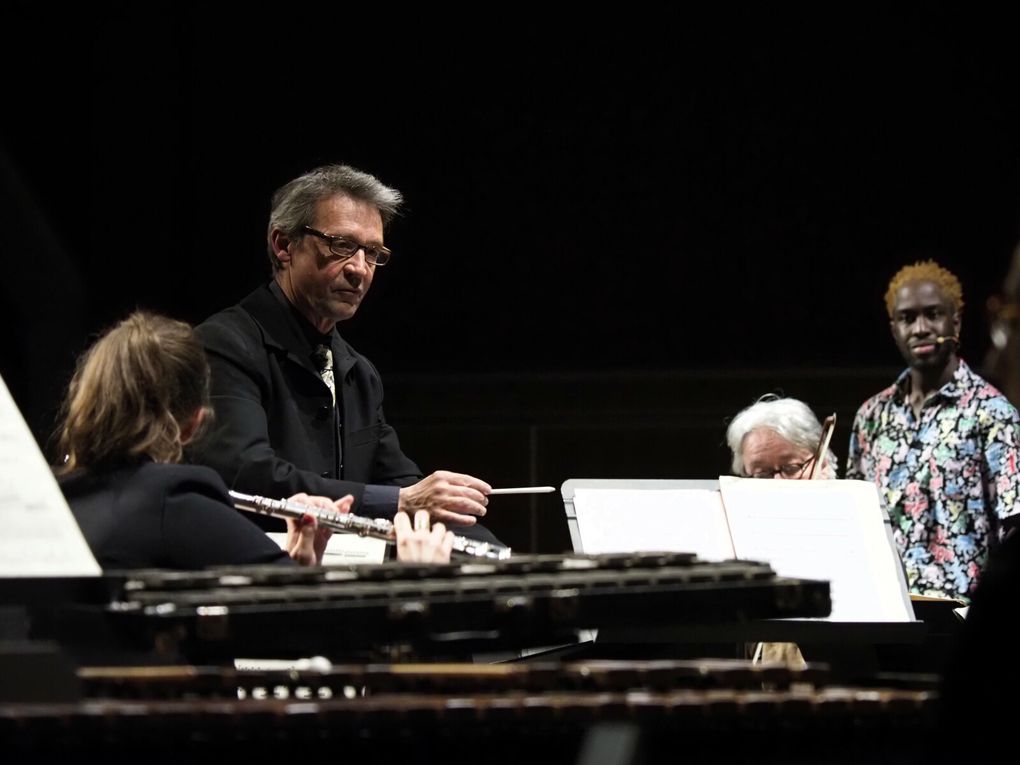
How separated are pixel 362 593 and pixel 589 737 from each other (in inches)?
12.1

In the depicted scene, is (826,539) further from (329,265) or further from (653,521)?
(329,265)

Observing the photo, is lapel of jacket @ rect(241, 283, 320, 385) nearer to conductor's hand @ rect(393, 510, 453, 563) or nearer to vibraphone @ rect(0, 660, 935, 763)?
conductor's hand @ rect(393, 510, 453, 563)

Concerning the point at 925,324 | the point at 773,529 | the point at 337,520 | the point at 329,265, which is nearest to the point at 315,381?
the point at 329,265

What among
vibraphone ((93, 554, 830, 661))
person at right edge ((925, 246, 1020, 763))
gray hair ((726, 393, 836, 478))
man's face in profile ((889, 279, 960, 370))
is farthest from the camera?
A: man's face in profile ((889, 279, 960, 370))

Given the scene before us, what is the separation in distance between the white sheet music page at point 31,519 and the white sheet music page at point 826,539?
5.06ft

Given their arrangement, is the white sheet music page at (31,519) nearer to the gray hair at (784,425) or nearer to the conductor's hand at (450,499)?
the conductor's hand at (450,499)

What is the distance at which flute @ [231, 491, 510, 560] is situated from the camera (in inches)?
101

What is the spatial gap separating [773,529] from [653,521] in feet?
0.80

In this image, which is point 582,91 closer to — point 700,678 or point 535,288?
point 535,288

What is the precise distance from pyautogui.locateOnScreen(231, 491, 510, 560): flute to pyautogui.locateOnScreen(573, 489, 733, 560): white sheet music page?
0.27 m

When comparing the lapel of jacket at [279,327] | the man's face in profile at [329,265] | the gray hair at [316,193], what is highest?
the gray hair at [316,193]

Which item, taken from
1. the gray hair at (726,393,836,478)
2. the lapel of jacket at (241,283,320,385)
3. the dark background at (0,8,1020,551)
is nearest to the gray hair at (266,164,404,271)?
the lapel of jacket at (241,283,320,385)

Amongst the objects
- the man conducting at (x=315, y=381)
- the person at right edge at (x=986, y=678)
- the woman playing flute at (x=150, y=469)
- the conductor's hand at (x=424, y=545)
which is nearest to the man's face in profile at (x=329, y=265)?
the man conducting at (x=315, y=381)

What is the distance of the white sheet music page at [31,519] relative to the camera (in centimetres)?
158
